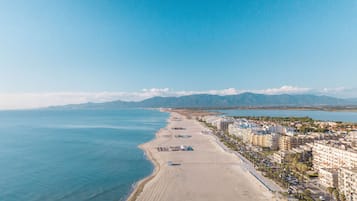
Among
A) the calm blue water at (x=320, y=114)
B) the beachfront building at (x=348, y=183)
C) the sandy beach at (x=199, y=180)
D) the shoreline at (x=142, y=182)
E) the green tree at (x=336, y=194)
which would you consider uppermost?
the beachfront building at (x=348, y=183)

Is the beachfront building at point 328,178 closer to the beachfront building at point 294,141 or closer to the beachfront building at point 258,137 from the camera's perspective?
the beachfront building at point 294,141

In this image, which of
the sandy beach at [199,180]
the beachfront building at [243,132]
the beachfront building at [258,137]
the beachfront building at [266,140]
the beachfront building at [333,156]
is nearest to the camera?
the sandy beach at [199,180]

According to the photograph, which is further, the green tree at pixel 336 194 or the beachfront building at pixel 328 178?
the beachfront building at pixel 328 178

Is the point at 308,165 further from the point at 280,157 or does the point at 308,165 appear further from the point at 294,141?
the point at 294,141

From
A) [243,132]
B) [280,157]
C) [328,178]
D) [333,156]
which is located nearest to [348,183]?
[328,178]

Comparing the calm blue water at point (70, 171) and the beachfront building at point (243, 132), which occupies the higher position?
the beachfront building at point (243, 132)

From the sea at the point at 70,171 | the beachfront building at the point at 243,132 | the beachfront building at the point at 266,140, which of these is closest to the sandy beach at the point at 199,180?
the sea at the point at 70,171

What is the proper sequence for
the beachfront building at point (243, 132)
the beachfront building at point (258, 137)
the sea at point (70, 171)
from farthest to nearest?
the beachfront building at point (243, 132) → the beachfront building at point (258, 137) → the sea at point (70, 171)

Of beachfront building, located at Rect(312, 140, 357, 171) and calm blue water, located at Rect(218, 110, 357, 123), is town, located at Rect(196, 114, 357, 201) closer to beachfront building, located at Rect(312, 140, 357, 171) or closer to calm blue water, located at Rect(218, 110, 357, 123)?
beachfront building, located at Rect(312, 140, 357, 171)

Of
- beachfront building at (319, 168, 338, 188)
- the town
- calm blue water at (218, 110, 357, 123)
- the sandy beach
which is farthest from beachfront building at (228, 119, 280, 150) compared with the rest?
calm blue water at (218, 110, 357, 123)

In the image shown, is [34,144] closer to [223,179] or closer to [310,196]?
[223,179]
